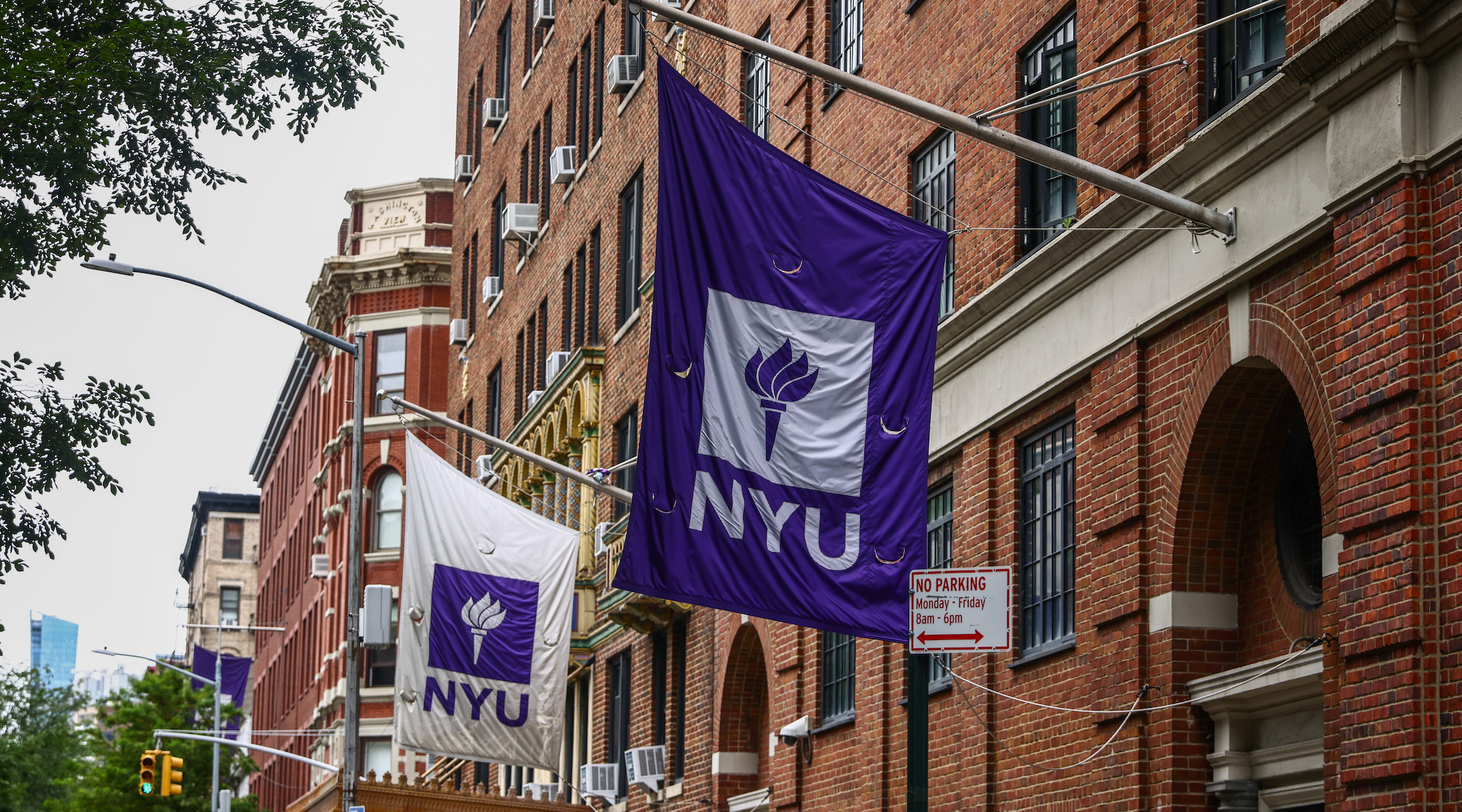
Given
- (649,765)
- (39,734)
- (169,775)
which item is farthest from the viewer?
(39,734)

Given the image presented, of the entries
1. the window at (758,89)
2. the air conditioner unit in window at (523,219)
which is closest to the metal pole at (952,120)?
the window at (758,89)

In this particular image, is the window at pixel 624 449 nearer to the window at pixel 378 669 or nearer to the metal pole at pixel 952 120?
the metal pole at pixel 952 120

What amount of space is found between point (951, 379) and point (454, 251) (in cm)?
3358

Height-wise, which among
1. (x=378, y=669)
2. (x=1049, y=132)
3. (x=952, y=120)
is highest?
(x=1049, y=132)

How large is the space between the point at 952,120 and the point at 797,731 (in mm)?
11259

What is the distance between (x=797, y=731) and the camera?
72.7 feet

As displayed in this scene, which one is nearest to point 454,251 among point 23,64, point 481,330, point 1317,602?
point 481,330

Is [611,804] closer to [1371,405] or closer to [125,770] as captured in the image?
[1371,405]

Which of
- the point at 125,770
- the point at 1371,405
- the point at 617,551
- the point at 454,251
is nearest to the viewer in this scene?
the point at 1371,405

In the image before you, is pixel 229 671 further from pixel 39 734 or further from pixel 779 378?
pixel 779 378

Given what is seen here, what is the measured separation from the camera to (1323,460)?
40.9 ft

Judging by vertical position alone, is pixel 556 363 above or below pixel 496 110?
below

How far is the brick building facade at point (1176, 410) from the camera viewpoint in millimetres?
11211

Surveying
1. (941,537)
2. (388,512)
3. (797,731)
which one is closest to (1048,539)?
(941,537)
